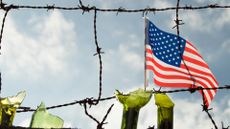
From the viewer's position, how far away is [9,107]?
1.64 m

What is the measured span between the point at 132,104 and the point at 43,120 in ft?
1.10

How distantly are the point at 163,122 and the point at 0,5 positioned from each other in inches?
73.7

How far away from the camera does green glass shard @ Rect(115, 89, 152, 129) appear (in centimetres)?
159

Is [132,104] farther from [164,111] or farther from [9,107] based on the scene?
[9,107]

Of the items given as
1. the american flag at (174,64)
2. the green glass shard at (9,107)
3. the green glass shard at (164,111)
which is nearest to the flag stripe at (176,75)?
the american flag at (174,64)

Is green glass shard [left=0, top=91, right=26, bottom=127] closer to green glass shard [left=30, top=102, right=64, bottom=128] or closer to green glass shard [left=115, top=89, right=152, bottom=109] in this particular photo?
green glass shard [left=30, top=102, right=64, bottom=128]

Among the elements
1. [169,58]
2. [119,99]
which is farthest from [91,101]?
[169,58]

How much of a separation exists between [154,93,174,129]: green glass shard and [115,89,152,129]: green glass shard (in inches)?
1.8

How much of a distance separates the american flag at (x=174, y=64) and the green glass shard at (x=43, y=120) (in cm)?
437

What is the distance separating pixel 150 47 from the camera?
6.59m

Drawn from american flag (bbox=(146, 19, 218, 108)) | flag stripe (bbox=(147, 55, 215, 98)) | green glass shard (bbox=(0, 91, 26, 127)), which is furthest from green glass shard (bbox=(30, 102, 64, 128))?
flag stripe (bbox=(147, 55, 215, 98))

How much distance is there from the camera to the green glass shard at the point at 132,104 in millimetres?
1594

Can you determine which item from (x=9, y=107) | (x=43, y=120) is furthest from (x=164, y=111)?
(x=9, y=107)

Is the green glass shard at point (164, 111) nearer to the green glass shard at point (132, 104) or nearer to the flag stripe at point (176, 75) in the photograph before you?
the green glass shard at point (132, 104)
